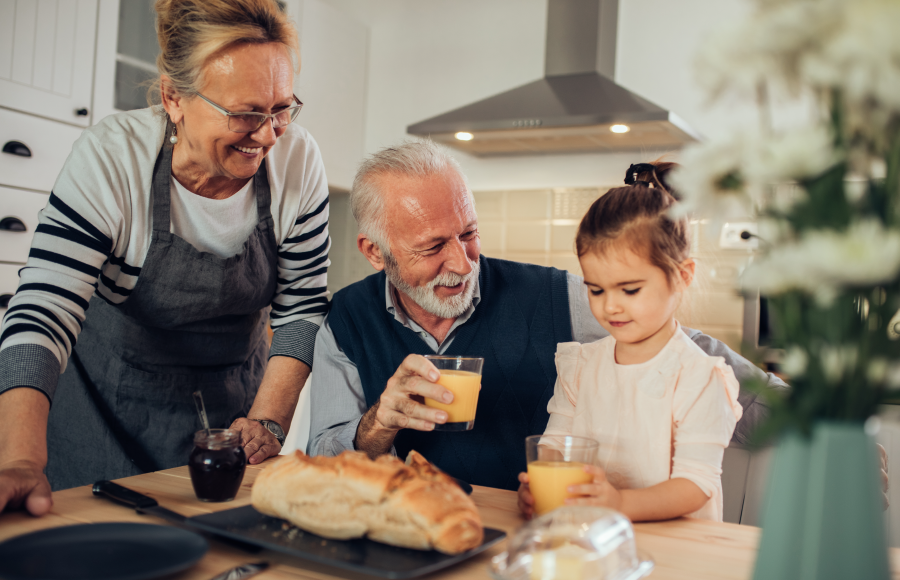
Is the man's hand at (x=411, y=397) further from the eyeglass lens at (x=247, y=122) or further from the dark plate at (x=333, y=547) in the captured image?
the eyeglass lens at (x=247, y=122)

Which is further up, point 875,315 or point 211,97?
point 211,97

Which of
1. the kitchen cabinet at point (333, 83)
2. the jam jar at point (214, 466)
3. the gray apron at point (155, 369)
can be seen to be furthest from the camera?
the kitchen cabinet at point (333, 83)

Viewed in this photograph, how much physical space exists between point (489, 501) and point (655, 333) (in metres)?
0.39

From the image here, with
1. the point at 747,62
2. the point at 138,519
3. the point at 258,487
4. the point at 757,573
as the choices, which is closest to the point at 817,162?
the point at 747,62

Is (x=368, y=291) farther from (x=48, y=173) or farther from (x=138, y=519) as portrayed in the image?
(x=48, y=173)

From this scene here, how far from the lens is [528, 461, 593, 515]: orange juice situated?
900mm

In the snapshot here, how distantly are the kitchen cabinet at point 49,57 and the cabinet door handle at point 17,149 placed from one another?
0.14 metres

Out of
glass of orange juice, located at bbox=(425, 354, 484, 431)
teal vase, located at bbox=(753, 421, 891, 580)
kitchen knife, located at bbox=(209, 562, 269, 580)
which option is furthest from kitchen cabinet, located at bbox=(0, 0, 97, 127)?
teal vase, located at bbox=(753, 421, 891, 580)

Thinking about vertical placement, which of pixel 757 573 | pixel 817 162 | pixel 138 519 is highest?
pixel 817 162

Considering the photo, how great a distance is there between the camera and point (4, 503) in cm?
92

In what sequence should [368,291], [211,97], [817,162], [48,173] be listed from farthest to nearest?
1. [48,173]
2. [368,291]
3. [211,97]
4. [817,162]

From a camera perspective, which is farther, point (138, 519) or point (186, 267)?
point (186, 267)

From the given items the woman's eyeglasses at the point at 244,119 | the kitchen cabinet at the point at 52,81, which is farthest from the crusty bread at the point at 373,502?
the kitchen cabinet at the point at 52,81

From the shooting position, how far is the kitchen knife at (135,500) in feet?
3.01
